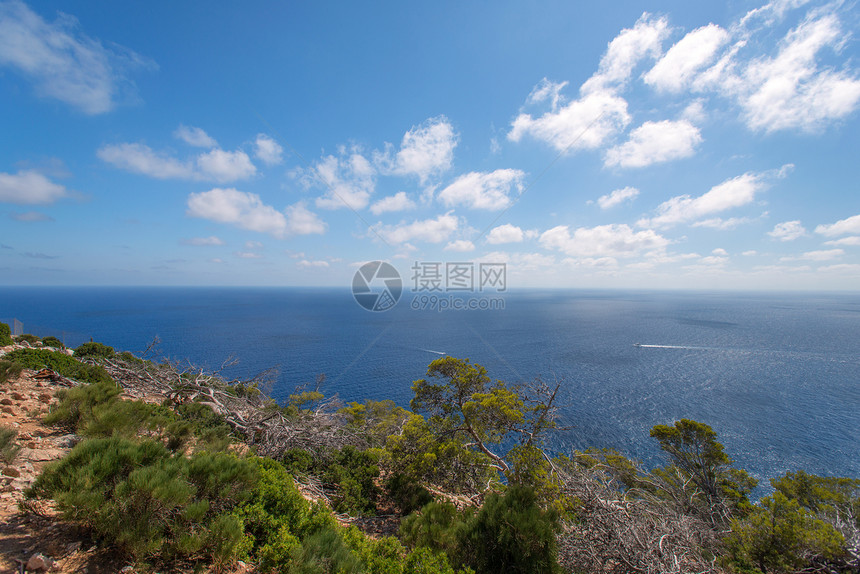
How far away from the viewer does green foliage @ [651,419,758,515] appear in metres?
15.1

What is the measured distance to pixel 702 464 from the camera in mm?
16328

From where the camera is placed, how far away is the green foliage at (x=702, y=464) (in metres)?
15.1

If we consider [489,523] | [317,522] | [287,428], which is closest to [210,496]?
[317,522]

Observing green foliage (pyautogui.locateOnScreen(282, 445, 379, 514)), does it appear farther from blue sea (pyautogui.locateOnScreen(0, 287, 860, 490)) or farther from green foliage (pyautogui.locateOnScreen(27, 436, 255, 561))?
blue sea (pyautogui.locateOnScreen(0, 287, 860, 490))

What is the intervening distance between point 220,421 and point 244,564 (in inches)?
299

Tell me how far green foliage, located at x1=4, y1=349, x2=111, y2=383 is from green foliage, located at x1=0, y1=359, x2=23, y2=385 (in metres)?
1.83

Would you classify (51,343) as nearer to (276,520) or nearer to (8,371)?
(8,371)

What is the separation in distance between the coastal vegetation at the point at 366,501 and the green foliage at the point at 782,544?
1.3 inches

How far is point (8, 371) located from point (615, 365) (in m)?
58.3

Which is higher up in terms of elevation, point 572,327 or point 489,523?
point 489,523

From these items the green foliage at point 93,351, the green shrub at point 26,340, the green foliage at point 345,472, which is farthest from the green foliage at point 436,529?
the green shrub at point 26,340

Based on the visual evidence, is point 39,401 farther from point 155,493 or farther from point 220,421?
point 155,493

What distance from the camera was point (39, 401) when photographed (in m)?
9.13

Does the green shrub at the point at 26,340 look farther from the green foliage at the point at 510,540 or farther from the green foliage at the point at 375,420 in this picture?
the green foliage at the point at 510,540
